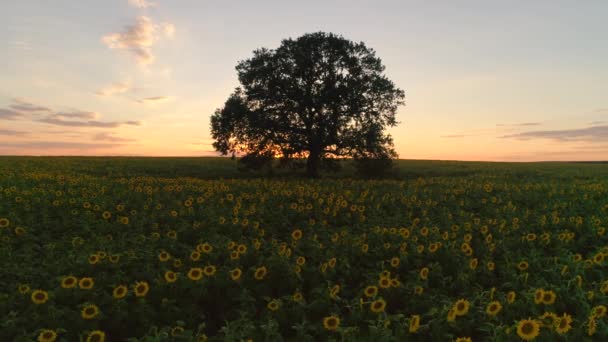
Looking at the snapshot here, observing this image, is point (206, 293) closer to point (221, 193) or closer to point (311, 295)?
point (311, 295)

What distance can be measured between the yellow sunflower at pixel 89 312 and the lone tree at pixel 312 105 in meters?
26.0

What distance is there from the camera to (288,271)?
22.3 ft

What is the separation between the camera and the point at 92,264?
6852mm

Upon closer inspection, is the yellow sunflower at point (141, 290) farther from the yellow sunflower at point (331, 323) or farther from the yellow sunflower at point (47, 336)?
the yellow sunflower at point (331, 323)

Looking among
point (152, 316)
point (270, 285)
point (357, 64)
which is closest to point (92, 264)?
point (152, 316)

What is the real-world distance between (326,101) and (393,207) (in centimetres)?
1858

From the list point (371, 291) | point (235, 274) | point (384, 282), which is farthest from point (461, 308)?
point (235, 274)

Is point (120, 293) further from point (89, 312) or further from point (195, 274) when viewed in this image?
point (195, 274)

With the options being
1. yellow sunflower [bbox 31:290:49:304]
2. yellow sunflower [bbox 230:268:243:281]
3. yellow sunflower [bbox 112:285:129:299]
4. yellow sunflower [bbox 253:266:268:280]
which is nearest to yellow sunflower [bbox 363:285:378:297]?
yellow sunflower [bbox 253:266:268:280]

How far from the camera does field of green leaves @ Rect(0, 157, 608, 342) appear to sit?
195 inches

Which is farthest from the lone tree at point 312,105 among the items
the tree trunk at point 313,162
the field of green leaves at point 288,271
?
the field of green leaves at point 288,271

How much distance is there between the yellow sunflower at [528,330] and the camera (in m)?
4.02

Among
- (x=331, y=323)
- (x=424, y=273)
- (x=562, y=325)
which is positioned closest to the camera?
(x=562, y=325)

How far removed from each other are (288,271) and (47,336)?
3.49 meters
